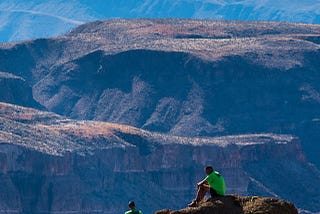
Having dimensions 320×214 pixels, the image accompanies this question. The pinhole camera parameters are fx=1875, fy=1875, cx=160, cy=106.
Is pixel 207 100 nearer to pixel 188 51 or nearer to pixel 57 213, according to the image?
pixel 188 51

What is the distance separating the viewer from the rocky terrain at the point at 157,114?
126000 millimetres

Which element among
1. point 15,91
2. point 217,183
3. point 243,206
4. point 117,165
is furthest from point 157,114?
point 243,206

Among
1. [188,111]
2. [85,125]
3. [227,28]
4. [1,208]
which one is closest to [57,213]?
[1,208]

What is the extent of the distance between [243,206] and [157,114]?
425 ft

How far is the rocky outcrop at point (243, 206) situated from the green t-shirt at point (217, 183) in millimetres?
453

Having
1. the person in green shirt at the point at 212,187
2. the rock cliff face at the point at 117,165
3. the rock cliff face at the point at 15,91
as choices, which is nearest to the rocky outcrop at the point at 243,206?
the person in green shirt at the point at 212,187

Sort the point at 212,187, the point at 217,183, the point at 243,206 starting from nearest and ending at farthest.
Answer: the point at 243,206, the point at 212,187, the point at 217,183

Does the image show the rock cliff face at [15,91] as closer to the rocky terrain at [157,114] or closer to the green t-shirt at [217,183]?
the rocky terrain at [157,114]

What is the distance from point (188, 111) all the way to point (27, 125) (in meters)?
31.8

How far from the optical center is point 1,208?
117 metres

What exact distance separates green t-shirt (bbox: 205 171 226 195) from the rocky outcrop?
45 centimetres

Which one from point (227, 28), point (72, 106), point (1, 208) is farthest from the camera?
point (227, 28)

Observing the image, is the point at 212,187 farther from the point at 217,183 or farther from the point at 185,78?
the point at 185,78

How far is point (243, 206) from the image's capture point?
32.9 m
